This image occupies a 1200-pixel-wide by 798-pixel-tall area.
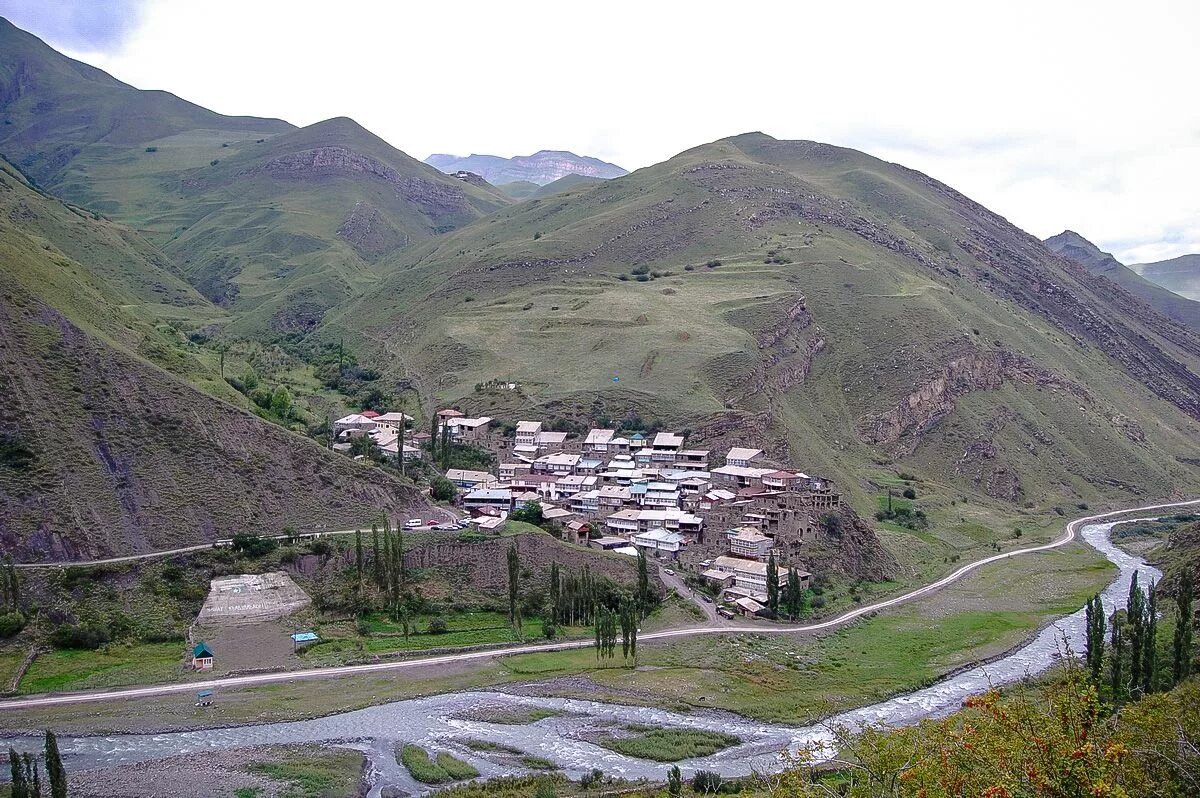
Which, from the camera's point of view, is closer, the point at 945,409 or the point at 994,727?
the point at 994,727

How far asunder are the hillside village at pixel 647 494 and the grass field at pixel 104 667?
24.1 m

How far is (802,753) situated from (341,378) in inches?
4234

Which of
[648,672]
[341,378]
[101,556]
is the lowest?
[648,672]

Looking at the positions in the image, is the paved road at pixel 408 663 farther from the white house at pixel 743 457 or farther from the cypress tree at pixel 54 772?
the white house at pixel 743 457

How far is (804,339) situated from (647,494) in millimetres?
52337

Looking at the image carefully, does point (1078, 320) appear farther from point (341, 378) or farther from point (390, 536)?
point (390, 536)

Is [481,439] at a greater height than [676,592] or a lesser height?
greater

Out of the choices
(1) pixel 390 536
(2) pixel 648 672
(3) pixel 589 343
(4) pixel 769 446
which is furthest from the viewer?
(3) pixel 589 343

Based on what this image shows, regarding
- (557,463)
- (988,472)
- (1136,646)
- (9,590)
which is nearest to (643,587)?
(557,463)

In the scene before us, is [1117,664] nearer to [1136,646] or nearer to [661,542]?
[1136,646]

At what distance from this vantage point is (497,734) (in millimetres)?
46625

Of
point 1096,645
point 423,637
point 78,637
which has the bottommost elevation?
point 423,637

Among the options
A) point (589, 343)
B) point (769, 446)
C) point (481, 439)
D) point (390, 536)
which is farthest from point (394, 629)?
point (589, 343)

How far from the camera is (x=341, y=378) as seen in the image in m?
122
